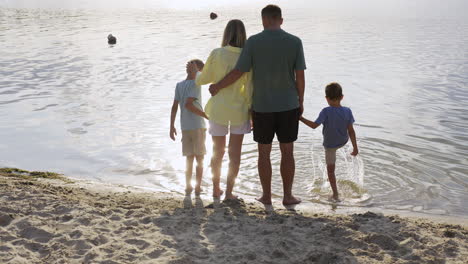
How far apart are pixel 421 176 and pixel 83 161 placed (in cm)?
474

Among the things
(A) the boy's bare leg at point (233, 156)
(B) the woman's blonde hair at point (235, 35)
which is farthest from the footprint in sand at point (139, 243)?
(B) the woman's blonde hair at point (235, 35)

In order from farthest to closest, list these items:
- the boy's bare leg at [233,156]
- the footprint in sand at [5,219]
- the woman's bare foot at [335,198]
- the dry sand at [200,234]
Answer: the woman's bare foot at [335,198] < the boy's bare leg at [233,156] < the footprint in sand at [5,219] < the dry sand at [200,234]

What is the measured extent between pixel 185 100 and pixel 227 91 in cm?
66

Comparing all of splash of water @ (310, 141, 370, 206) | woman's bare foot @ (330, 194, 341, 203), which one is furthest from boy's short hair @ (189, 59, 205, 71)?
woman's bare foot @ (330, 194, 341, 203)

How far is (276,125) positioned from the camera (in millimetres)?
5645

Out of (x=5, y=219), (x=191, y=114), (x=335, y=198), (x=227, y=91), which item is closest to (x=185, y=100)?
(x=191, y=114)

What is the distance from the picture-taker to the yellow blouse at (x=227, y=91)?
5.59 m

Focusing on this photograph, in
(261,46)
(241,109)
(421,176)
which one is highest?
(261,46)

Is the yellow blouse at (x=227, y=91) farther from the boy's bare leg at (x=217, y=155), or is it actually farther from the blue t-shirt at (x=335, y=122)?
the blue t-shirt at (x=335, y=122)

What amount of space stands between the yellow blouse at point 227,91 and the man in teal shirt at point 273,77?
0.31 feet

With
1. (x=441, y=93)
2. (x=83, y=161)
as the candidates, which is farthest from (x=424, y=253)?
(x=441, y=93)

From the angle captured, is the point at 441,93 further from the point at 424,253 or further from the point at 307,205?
the point at 424,253

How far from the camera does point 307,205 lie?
6.23 m

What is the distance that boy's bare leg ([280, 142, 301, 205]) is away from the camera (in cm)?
581
